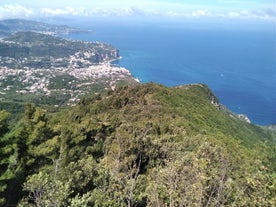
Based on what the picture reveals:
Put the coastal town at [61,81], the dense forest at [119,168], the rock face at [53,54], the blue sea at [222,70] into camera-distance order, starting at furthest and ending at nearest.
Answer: the rock face at [53,54] < the coastal town at [61,81] < the blue sea at [222,70] < the dense forest at [119,168]

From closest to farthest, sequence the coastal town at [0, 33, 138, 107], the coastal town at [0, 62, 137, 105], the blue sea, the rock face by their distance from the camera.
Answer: the blue sea → the coastal town at [0, 33, 138, 107] → the coastal town at [0, 62, 137, 105] → the rock face

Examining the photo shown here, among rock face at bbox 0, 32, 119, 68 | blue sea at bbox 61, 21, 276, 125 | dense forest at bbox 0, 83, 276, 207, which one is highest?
dense forest at bbox 0, 83, 276, 207

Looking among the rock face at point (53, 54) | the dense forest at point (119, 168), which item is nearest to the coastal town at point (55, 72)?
the rock face at point (53, 54)

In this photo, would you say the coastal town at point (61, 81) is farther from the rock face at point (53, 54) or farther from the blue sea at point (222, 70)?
the rock face at point (53, 54)

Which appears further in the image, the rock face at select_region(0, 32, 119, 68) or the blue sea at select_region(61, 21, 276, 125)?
the rock face at select_region(0, 32, 119, 68)

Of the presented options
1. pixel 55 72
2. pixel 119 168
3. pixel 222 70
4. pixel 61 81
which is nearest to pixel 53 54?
pixel 55 72

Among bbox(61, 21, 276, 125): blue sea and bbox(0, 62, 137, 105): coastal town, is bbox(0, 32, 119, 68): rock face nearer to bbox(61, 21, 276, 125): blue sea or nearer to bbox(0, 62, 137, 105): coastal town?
bbox(61, 21, 276, 125): blue sea

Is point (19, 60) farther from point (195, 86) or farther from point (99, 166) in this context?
point (99, 166)

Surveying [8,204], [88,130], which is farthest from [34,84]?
[8,204]

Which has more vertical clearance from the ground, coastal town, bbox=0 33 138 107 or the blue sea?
the blue sea

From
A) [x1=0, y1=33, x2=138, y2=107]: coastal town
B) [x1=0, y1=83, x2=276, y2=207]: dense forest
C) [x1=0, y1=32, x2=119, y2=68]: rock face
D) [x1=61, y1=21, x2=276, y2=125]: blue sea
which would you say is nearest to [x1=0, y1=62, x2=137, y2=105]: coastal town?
[x1=0, y1=33, x2=138, y2=107]: coastal town
